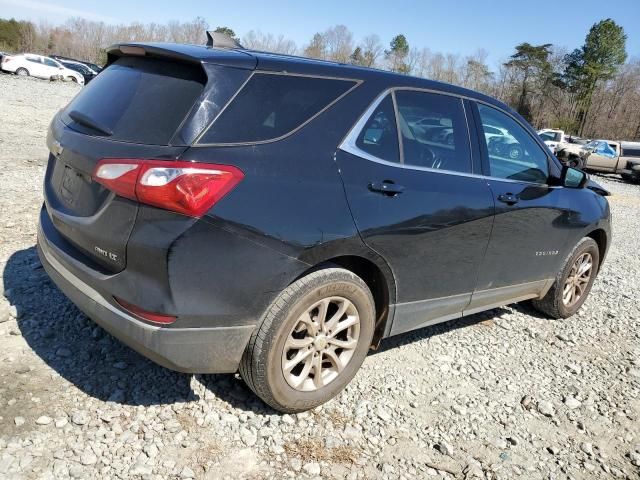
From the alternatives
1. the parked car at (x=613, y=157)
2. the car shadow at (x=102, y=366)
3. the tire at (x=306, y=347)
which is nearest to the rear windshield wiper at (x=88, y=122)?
the tire at (x=306, y=347)

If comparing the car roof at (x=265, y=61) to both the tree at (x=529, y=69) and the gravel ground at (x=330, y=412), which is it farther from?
the tree at (x=529, y=69)

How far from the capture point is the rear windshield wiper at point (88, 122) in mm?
2595

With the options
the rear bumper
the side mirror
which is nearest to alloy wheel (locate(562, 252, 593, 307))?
the side mirror

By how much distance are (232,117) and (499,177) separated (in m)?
2.11

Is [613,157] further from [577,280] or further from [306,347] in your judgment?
[306,347]

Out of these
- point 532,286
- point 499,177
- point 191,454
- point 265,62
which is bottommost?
point 191,454

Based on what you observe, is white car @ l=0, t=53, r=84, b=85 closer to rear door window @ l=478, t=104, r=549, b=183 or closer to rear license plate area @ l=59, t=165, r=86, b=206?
rear license plate area @ l=59, t=165, r=86, b=206

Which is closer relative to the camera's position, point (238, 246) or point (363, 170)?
point (238, 246)

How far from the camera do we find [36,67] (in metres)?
33.9

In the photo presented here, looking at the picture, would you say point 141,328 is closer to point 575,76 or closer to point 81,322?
point 81,322

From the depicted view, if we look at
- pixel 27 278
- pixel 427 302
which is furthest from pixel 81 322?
→ pixel 427 302

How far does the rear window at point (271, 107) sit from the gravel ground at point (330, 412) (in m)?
1.48

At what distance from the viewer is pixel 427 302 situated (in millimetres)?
3396

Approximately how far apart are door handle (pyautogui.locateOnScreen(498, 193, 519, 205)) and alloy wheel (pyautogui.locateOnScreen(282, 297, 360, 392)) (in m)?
1.43
